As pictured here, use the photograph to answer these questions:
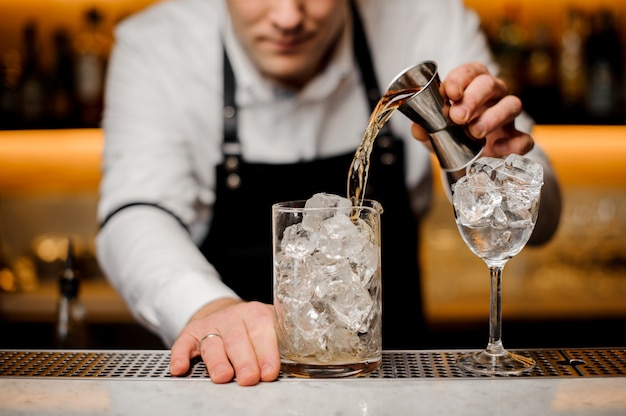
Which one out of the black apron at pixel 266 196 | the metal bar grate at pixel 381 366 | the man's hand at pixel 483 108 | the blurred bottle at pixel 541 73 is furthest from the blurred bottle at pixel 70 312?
the blurred bottle at pixel 541 73

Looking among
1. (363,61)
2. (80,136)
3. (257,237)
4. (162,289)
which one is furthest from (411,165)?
(80,136)

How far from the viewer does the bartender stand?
184 cm

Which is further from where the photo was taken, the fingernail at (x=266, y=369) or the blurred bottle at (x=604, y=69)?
the blurred bottle at (x=604, y=69)

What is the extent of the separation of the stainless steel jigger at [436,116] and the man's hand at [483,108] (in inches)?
0.7

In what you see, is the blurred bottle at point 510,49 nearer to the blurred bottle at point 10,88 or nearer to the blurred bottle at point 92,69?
the blurred bottle at point 92,69

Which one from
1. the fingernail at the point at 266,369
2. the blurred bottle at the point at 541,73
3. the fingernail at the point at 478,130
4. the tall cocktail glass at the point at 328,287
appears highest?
the blurred bottle at the point at 541,73

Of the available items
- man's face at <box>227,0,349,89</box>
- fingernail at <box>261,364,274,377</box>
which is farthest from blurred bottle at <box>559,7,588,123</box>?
fingernail at <box>261,364,274,377</box>

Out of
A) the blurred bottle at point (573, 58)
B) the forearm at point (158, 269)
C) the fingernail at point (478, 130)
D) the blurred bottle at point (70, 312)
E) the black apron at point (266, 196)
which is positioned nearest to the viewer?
the fingernail at point (478, 130)

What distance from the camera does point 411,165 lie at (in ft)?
7.18

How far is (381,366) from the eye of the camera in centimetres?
106

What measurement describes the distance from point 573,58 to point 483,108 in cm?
198

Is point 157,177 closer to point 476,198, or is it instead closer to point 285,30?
point 285,30

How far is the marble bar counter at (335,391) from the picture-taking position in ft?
2.97

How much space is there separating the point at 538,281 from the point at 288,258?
2264mm
